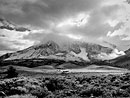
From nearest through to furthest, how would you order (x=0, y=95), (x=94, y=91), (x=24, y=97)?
(x=24, y=97)
(x=0, y=95)
(x=94, y=91)

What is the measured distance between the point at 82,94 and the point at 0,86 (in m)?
8.18

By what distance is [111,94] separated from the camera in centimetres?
2053

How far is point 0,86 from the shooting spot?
68.9 ft

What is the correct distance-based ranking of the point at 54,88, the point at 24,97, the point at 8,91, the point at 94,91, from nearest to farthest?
the point at 24,97
the point at 8,91
the point at 94,91
the point at 54,88

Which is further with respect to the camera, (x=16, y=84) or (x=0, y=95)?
(x=16, y=84)

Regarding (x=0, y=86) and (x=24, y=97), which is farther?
(x=0, y=86)

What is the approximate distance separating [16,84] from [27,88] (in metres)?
1.74

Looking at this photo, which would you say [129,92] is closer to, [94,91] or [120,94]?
[120,94]

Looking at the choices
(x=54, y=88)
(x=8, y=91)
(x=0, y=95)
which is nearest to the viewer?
(x=0, y=95)

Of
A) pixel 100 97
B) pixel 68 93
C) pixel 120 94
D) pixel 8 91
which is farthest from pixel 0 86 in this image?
pixel 120 94

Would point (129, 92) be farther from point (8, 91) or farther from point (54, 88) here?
point (8, 91)

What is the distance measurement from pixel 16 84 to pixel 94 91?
26.9ft

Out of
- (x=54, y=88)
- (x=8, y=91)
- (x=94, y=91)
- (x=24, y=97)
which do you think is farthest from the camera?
(x=54, y=88)

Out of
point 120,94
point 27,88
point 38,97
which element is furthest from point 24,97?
point 120,94
